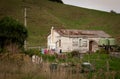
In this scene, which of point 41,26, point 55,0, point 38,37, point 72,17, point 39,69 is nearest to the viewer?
point 39,69

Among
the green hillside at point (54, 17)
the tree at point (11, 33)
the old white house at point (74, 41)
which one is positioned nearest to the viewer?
the tree at point (11, 33)

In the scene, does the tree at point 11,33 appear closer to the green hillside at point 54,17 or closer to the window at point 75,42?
the window at point 75,42

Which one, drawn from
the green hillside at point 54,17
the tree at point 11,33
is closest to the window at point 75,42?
the tree at point 11,33

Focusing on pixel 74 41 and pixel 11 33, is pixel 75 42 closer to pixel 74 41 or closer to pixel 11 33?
pixel 74 41

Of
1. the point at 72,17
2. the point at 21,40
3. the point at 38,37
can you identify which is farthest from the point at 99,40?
the point at 72,17

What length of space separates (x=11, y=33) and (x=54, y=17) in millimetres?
46994

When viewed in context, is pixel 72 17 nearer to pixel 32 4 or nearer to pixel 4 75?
pixel 32 4

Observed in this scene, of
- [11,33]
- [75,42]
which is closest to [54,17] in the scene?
[75,42]

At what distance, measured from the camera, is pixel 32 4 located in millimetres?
78750

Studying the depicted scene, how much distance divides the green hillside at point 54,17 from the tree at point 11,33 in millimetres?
29134

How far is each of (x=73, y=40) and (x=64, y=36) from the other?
125 cm

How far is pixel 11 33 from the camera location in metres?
24.0

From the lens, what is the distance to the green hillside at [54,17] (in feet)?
206

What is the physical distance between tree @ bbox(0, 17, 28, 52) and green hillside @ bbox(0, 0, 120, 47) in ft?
95.6
